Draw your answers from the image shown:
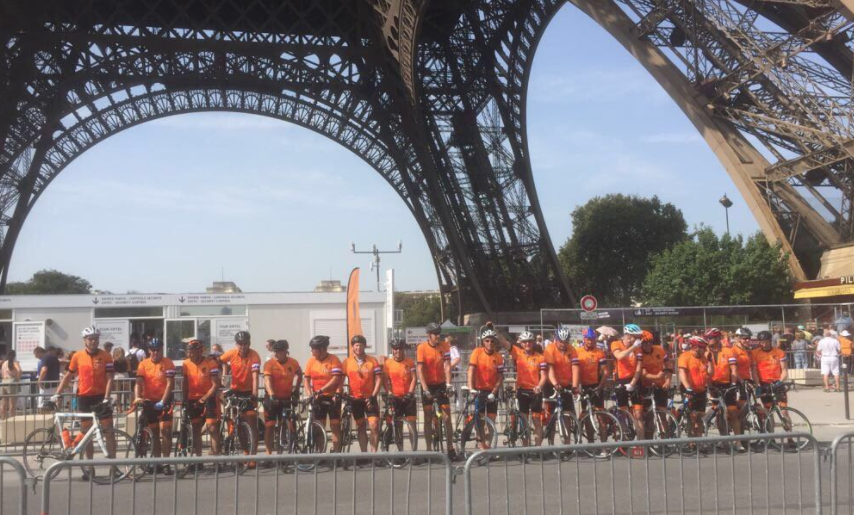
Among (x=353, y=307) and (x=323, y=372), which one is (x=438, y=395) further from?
(x=353, y=307)

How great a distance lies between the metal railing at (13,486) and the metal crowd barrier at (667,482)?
266 cm

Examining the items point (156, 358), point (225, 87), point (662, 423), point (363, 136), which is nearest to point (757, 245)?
point (363, 136)

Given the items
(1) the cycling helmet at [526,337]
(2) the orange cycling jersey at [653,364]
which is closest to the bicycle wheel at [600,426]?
(2) the orange cycling jersey at [653,364]

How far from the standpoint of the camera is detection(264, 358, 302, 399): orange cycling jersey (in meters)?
11.1

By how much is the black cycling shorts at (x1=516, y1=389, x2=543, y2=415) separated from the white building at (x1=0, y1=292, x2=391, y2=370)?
7.51m

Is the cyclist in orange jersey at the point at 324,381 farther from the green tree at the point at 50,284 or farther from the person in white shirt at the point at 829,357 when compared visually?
the green tree at the point at 50,284

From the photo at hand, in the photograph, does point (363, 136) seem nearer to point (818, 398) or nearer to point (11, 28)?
point (11, 28)

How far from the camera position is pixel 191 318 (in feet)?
66.1

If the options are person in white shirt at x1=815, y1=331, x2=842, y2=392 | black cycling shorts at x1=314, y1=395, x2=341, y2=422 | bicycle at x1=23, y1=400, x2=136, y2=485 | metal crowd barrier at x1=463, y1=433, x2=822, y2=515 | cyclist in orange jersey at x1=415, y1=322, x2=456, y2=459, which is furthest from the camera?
person in white shirt at x1=815, y1=331, x2=842, y2=392

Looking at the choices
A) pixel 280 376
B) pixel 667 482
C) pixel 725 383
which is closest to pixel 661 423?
pixel 725 383

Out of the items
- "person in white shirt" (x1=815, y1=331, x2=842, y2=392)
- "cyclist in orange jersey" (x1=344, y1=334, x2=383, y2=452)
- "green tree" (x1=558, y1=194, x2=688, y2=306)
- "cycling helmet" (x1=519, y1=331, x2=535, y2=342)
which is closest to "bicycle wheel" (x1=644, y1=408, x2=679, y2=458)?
"cycling helmet" (x1=519, y1=331, x2=535, y2=342)

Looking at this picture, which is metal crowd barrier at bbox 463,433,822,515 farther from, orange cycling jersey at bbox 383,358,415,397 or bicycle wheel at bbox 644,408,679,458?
bicycle wheel at bbox 644,408,679,458

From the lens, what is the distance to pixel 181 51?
36938mm

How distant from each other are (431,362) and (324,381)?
4.24ft
